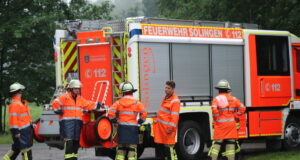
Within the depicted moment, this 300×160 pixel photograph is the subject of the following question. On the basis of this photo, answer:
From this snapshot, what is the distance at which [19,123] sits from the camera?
36.4ft

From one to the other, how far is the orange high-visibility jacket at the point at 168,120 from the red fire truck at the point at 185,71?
37.1 inches

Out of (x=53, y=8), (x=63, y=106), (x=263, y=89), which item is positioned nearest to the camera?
(x=63, y=106)

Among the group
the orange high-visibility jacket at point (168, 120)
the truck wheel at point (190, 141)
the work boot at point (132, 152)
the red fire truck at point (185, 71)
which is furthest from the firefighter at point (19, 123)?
the truck wheel at point (190, 141)

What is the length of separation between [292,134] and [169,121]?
5.39m

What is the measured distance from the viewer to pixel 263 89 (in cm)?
1473

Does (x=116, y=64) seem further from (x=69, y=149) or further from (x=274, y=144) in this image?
(x=274, y=144)

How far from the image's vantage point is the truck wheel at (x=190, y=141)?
510 inches

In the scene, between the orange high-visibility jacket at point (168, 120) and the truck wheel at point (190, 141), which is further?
the truck wheel at point (190, 141)

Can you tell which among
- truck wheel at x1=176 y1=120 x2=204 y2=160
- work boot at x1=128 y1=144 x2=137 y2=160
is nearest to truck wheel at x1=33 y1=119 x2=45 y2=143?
work boot at x1=128 y1=144 x2=137 y2=160

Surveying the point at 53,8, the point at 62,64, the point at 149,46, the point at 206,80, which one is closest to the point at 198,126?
the point at 206,80

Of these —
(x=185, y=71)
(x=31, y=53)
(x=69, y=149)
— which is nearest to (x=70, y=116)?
(x=69, y=149)

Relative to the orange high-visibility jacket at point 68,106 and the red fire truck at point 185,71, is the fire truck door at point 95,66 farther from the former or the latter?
the orange high-visibility jacket at point 68,106

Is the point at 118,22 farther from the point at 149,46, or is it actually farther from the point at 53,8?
the point at 53,8

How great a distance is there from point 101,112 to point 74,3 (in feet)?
50.0
